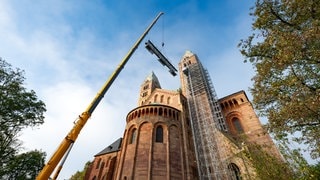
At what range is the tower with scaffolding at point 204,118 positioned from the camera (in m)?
20.6

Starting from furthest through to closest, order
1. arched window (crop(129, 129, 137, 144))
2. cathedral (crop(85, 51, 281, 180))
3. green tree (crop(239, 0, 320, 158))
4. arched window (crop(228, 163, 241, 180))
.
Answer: arched window (crop(129, 129, 137, 144)) → arched window (crop(228, 163, 241, 180)) → cathedral (crop(85, 51, 281, 180)) → green tree (crop(239, 0, 320, 158))

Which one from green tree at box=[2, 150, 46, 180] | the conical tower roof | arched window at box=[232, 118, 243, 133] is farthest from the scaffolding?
green tree at box=[2, 150, 46, 180]

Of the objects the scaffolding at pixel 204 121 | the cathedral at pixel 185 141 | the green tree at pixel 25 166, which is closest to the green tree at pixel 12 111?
the green tree at pixel 25 166

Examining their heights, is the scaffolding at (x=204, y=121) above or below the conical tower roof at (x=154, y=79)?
below

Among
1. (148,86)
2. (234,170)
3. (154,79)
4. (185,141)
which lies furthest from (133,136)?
(154,79)

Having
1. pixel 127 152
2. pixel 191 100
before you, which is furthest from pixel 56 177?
pixel 191 100

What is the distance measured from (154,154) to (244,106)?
1785cm

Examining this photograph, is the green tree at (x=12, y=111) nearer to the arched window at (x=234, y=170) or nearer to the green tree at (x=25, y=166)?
the green tree at (x=25, y=166)

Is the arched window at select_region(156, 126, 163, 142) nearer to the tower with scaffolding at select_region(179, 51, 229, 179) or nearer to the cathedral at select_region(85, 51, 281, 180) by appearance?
the cathedral at select_region(85, 51, 281, 180)

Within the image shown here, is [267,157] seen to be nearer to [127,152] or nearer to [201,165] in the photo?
[201,165]

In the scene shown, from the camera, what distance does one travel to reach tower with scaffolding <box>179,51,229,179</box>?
810 inches

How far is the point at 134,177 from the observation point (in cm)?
1781

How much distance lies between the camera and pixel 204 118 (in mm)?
25781

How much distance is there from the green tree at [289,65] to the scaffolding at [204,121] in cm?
1313
